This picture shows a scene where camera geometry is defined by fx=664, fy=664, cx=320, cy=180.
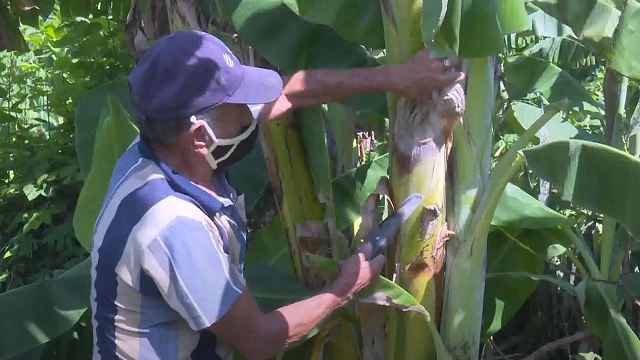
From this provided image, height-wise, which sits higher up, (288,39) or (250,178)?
(288,39)

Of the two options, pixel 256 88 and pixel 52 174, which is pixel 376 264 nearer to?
pixel 256 88

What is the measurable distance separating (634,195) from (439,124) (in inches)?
17.4

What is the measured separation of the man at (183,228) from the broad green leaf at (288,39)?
0.33 metres

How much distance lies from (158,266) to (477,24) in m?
0.71

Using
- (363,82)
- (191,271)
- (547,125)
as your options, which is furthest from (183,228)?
(547,125)

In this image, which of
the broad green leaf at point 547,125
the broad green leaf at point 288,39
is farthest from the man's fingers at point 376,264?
the broad green leaf at point 547,125

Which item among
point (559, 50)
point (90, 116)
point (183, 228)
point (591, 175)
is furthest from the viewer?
point (559, 50)

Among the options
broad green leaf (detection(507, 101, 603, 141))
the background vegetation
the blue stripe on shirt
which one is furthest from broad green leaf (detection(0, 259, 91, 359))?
broad green leaf (detection(507, 101, 603, 141))

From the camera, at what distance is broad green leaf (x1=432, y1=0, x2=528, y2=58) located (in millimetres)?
1204

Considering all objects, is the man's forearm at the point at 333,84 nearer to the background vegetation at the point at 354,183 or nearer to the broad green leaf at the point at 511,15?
the background vegetation at the point at 354,183

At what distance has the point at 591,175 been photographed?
147 centimetres

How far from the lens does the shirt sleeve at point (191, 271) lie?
1.12 meters

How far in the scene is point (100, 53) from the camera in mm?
3227

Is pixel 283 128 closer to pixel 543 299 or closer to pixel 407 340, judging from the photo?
pixel 407 340
